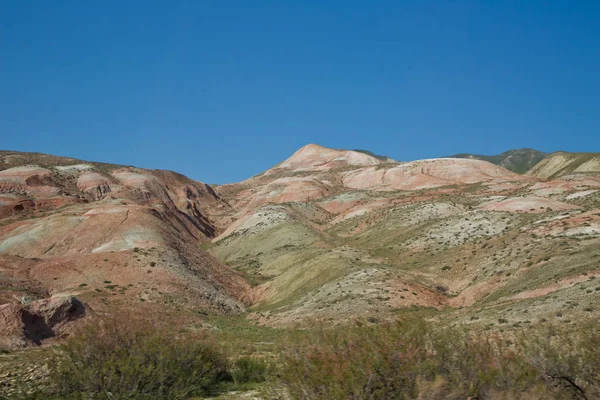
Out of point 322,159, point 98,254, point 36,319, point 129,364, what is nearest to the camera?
point 129,364

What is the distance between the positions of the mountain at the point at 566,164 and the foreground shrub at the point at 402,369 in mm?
143073

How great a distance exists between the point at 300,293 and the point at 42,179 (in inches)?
2387

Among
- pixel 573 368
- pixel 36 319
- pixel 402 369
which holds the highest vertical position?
pixel 36 319

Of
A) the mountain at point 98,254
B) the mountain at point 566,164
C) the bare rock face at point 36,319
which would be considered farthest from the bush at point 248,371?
the mountain at point 566,164

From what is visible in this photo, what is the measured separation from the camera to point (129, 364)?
12117 millimetres

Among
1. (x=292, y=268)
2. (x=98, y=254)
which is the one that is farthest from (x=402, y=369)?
(x=98, y=254)

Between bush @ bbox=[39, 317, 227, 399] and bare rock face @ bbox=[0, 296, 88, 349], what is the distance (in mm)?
12949

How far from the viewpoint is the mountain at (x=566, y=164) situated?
139500 millimetres

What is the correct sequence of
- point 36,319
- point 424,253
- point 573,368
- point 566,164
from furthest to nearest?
point 566,164
point 424,253
point 36,319
point 573,368

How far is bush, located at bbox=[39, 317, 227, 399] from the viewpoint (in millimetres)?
11727

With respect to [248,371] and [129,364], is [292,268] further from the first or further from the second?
[129,364]

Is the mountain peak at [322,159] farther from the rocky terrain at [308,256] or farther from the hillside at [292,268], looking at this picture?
the hillside at [292,268]

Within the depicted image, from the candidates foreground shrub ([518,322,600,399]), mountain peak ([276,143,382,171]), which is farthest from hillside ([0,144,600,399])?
mountain peak ([276,143,382,171])

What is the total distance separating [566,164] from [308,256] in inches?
5315
